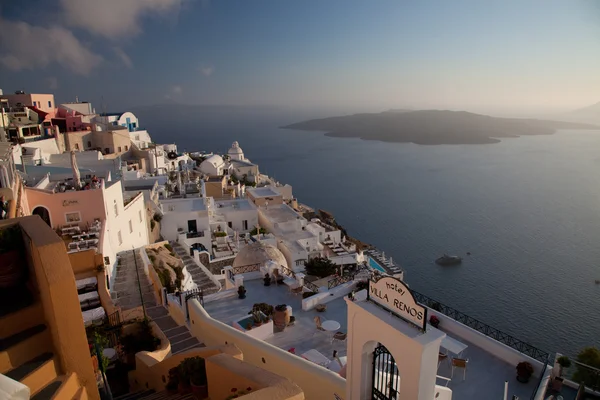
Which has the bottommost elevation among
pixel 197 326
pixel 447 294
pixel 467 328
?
pixel 447 294

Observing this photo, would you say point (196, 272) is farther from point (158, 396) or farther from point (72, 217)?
point (158, 396)

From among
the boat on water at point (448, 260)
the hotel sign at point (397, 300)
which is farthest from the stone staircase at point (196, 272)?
the boat on water at point (448, 260)

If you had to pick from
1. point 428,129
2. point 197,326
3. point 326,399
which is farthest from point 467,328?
point 428,129

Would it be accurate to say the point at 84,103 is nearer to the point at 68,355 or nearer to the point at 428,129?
the point at 68,355

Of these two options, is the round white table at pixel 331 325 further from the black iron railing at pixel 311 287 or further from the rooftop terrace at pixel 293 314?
the black iron railing at pixel 311 287

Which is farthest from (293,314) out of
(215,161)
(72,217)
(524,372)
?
(215,161)

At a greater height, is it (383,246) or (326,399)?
(326,399)

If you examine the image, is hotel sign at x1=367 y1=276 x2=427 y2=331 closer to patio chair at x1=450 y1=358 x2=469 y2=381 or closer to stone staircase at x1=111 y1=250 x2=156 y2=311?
patio chair at x1=450 y1=358 x2=469 y2=381
